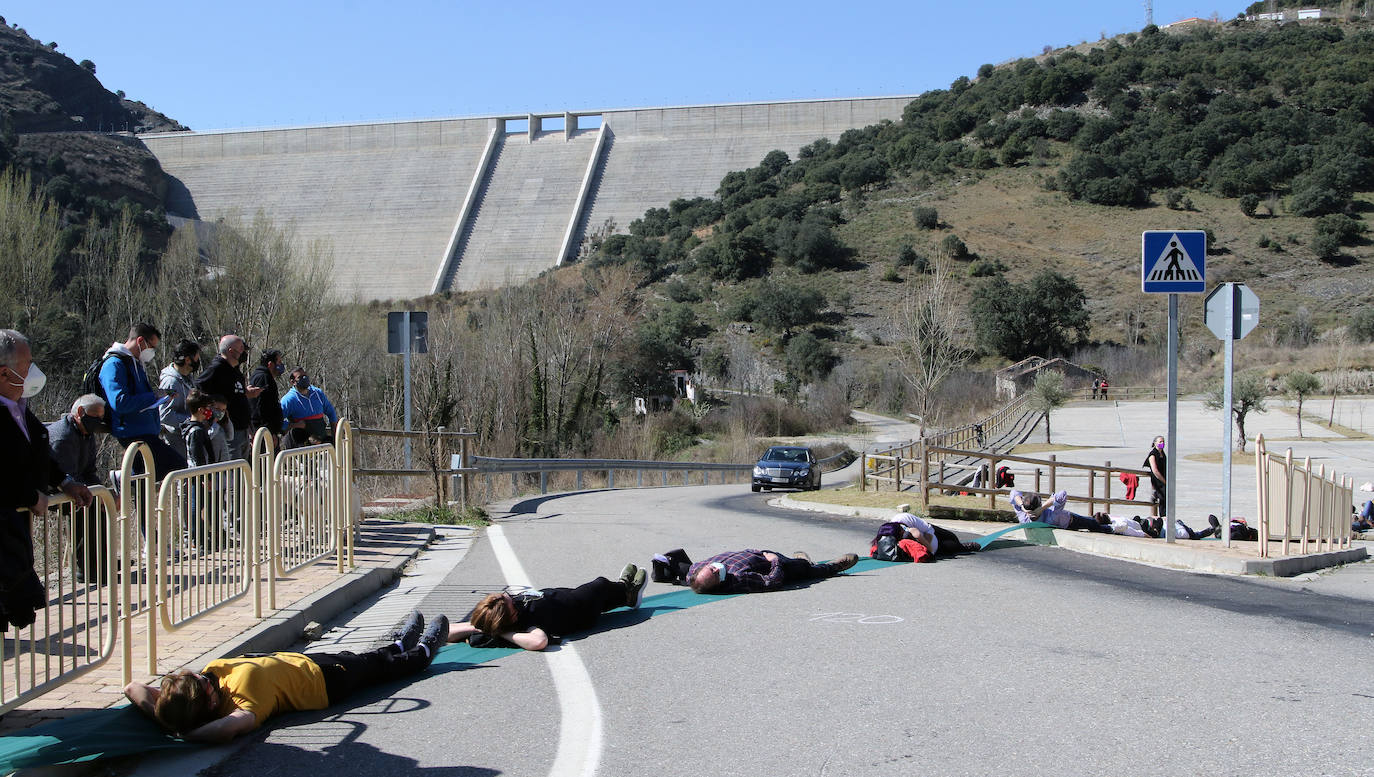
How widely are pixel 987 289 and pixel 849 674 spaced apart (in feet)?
207

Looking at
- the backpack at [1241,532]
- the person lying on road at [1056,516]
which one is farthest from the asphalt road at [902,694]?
the backpack at [1241,532]

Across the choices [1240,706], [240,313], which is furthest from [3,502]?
[240,313]

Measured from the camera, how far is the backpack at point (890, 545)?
1100cm

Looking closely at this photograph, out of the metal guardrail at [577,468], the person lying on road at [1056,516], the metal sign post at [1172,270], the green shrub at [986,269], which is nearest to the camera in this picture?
the metal sign post at [1172,270]

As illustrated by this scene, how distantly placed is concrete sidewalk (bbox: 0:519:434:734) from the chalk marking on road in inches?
143

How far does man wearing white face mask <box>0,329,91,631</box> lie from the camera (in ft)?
14.8

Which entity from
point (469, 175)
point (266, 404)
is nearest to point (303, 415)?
point (266, 404)

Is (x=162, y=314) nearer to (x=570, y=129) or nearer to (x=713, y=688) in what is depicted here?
(x=713, y=688)

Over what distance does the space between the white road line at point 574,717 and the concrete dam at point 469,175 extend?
89716 mm

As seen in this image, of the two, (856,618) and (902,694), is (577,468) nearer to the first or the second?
(856,618)

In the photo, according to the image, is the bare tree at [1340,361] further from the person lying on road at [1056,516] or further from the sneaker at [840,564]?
the sneaker at [840,564]

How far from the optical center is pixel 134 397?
351 inches

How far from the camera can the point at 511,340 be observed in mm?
37062

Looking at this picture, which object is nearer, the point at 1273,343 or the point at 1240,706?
the point at 1240,706
